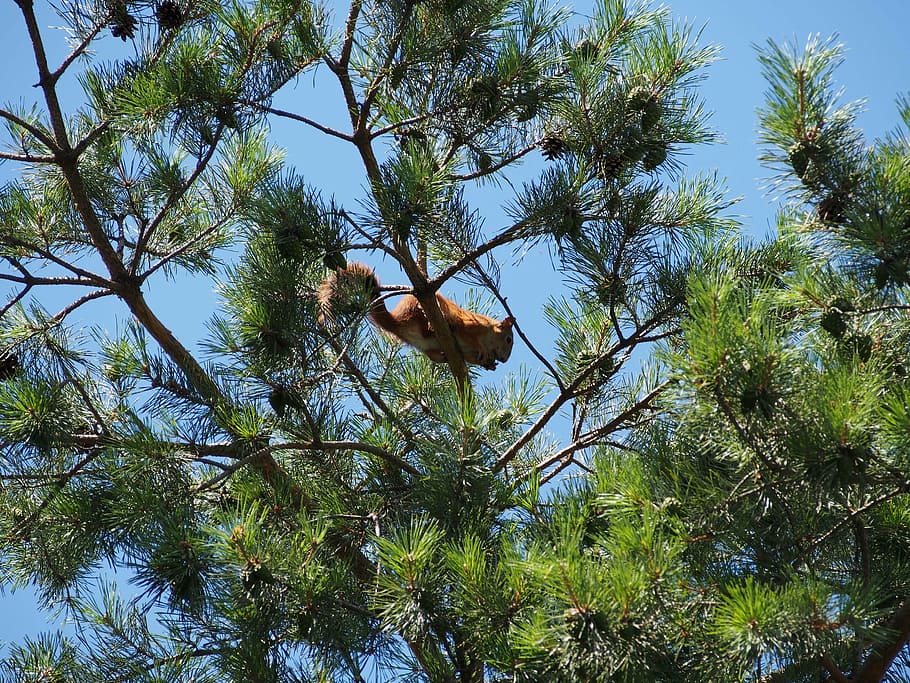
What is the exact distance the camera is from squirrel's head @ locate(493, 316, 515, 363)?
3.63 m

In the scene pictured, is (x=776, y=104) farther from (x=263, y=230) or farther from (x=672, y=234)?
(x=263, y=230)

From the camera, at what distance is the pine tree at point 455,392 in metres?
1.60

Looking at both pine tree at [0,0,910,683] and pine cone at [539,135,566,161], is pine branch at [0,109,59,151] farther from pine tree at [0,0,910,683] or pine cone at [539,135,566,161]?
pine cone at [539,135,566,161]

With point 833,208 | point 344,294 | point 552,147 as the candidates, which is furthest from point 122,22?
point 833,208

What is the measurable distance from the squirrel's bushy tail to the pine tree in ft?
0.05

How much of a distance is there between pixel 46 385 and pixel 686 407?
1229 mm

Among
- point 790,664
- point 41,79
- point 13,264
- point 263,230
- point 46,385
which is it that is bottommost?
point 790,664

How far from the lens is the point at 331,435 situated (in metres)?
2.31

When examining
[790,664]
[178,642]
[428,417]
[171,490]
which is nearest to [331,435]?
[428,417]

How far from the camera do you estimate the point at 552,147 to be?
238 centimetres

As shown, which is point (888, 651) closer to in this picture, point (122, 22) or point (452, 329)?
point (452, 329)

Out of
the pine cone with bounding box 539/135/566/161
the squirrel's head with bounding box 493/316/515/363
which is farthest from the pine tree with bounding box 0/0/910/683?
the squirrel's head with bounding box 493/316/515/363

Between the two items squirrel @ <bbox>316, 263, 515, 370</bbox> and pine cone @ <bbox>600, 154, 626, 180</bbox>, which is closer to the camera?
pine cone @ <bbox>600, 154, 626, 180</bbox>

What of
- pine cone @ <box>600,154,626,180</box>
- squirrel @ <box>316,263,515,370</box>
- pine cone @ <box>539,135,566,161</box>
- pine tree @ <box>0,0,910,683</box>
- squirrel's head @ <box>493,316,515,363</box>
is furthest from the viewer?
squirrel's head @ <box>493,316,515,363</box>
